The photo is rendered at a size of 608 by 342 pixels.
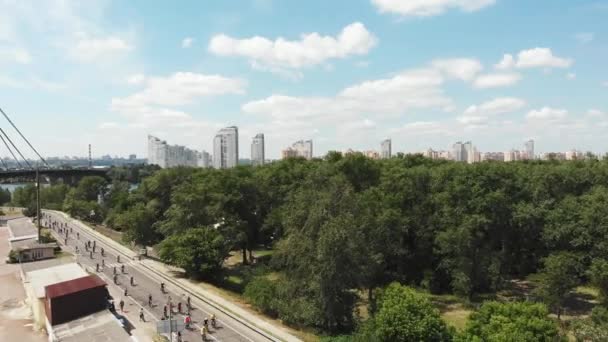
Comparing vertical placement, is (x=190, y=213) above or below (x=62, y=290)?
above

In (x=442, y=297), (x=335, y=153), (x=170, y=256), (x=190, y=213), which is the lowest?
(x=442, y=297)

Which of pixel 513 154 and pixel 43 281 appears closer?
pixel 43 281

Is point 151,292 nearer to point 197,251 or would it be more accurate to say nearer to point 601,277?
point 197,251

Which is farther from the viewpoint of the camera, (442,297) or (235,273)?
(235,273)

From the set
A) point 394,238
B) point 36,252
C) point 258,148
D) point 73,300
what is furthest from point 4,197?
point 394,238

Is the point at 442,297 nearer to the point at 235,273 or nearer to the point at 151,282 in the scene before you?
the point at 235,273

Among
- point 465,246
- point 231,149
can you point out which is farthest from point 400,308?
point 231,149

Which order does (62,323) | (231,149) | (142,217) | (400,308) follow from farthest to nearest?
(231,149)
(142,217)
(62,323)
(400,308)

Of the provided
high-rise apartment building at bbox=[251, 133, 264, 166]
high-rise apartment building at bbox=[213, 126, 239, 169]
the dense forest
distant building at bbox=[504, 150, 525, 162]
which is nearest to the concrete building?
distant building at bbox=[504, 150, 525, 162]
